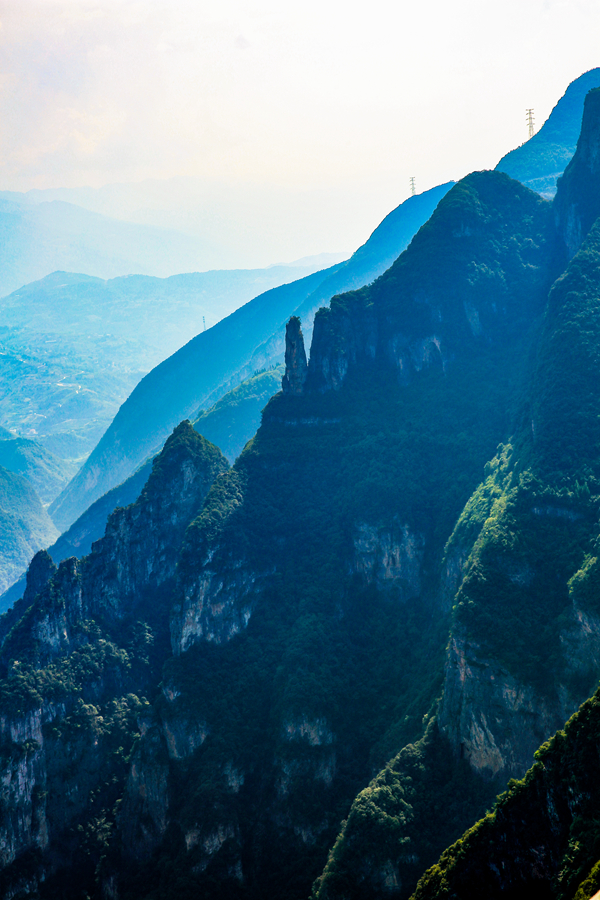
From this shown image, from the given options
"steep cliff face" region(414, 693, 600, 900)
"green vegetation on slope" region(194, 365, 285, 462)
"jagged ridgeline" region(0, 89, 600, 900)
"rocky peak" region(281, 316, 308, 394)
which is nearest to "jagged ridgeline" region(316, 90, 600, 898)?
"jagged ridgeline" region(0, 89, 600, 900)

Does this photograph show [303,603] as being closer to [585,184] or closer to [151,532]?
[151,532]

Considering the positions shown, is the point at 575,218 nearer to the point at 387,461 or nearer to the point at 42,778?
the point at 387,461

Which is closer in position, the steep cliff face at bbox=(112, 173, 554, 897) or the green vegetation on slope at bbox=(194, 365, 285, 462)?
the steep cliff face at bbox=(112, 173, 554, 897)

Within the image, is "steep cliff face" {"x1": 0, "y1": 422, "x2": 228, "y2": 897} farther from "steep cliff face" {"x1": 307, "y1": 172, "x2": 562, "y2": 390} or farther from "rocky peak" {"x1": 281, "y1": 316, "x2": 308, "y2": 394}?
"steep cliff face" {"x1": 307, "y1": 172, "x2": 562, "y2": 390}

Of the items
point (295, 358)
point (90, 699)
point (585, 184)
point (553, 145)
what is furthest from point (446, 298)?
point (90, 699)

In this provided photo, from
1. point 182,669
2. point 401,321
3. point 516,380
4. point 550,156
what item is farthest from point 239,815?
point 550,156
